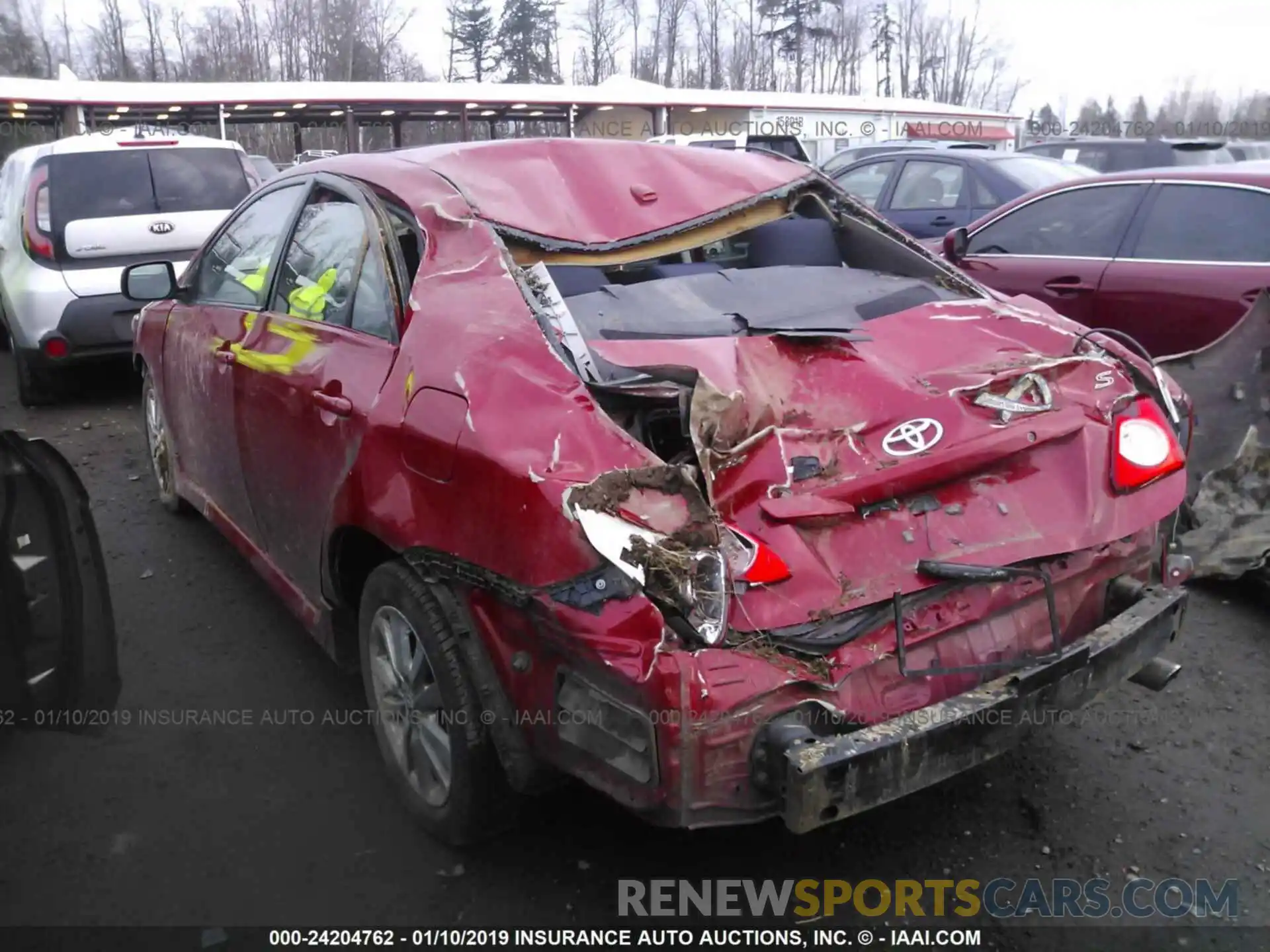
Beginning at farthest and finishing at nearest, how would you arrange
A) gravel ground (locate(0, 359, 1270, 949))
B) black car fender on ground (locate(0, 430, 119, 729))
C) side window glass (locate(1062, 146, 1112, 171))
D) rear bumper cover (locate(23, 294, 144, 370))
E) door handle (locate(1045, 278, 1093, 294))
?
side window glass (locate(1062, 146, 1112, 171))
rear bumper cover (locate(23, 294, 144, 370))
door handle (locate(1045, 278, 1093, 294))
gravel ground (locate(0, 359, 1270, 949))
black car fender on ground (locate(0, 430, 119, 729))

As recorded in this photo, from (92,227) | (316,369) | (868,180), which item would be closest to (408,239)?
(316,369)

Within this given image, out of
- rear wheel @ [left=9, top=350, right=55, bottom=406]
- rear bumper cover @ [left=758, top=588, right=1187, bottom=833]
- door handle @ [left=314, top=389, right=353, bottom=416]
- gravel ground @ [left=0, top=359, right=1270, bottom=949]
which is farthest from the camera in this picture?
rear wheel @ [left=9, top=350, right=55, bottom=406]

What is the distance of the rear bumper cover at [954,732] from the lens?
2.00m

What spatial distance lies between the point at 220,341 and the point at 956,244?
3.99 m

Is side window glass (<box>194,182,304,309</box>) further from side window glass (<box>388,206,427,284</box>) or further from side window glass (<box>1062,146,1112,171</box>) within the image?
side window glass (<box>1062,146,1112,171</box>)

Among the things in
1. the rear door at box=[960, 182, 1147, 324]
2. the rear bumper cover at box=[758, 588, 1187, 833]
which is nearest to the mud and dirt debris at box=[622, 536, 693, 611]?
the rear bumper cover at box=[758, 588, 1187, 833]

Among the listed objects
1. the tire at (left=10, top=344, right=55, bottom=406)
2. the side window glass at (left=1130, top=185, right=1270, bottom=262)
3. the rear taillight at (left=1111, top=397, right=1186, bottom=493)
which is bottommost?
the tire at (left=10, top=344, right=55, bottom=406)

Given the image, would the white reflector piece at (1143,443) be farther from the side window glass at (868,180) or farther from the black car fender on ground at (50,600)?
the side window glass at (868,180)

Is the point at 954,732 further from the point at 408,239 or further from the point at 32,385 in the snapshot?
the point at 32,385

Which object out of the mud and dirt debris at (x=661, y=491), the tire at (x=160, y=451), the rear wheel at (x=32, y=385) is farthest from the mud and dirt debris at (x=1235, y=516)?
the rear wheel at (x=32, y=385)

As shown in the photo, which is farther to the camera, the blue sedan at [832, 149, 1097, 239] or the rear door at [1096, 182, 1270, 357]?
the blue sedan at [832, 149, 1097, 239]

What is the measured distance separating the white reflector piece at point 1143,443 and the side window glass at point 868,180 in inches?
316

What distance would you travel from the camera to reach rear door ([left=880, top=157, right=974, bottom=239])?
31.0 feet

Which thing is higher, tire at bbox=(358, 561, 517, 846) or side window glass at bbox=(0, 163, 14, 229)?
side window glass at bbox=(0, 163, 14, 229)
